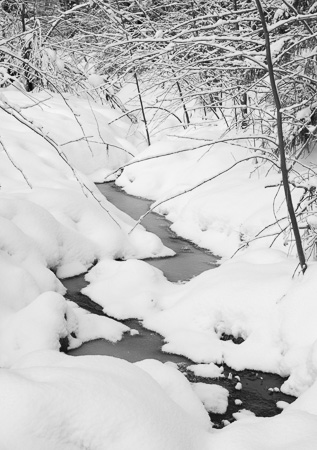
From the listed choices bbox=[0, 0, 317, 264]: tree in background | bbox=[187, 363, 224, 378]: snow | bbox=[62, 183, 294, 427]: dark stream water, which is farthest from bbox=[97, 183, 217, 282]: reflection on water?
bbox=[187, 363, 224, 378]: snow

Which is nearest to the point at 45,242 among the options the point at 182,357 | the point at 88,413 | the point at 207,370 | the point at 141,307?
the point at 141,307

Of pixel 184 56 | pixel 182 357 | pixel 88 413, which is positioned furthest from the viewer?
pixel 184 56

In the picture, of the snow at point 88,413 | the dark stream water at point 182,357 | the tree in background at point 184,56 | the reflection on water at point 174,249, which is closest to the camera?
the tree in background at point 184,56

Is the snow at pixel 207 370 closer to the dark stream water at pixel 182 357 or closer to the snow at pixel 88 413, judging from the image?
the dark stream water at pixel 182 357

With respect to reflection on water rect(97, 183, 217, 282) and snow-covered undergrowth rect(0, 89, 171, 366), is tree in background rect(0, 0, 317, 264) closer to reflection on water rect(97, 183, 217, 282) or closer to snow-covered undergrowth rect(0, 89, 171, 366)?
snow-covered undergrowth rect(0, 89, 171, 366)

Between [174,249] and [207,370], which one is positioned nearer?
[207,370]

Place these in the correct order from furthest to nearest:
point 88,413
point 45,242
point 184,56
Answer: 1. point 45,242
2. point 184,56
3. point 88,413

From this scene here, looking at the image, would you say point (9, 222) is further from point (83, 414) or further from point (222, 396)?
point (83, 414)

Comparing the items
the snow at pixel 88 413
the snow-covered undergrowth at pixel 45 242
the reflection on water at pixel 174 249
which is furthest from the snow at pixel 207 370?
the reflection on water at pixel 174 249

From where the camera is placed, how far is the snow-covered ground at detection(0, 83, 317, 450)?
2.27 metres

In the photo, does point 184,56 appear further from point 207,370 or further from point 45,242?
point 207,370

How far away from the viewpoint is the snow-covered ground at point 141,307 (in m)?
2.27

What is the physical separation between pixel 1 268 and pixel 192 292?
6.54ft

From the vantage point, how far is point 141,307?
17.6 feet
